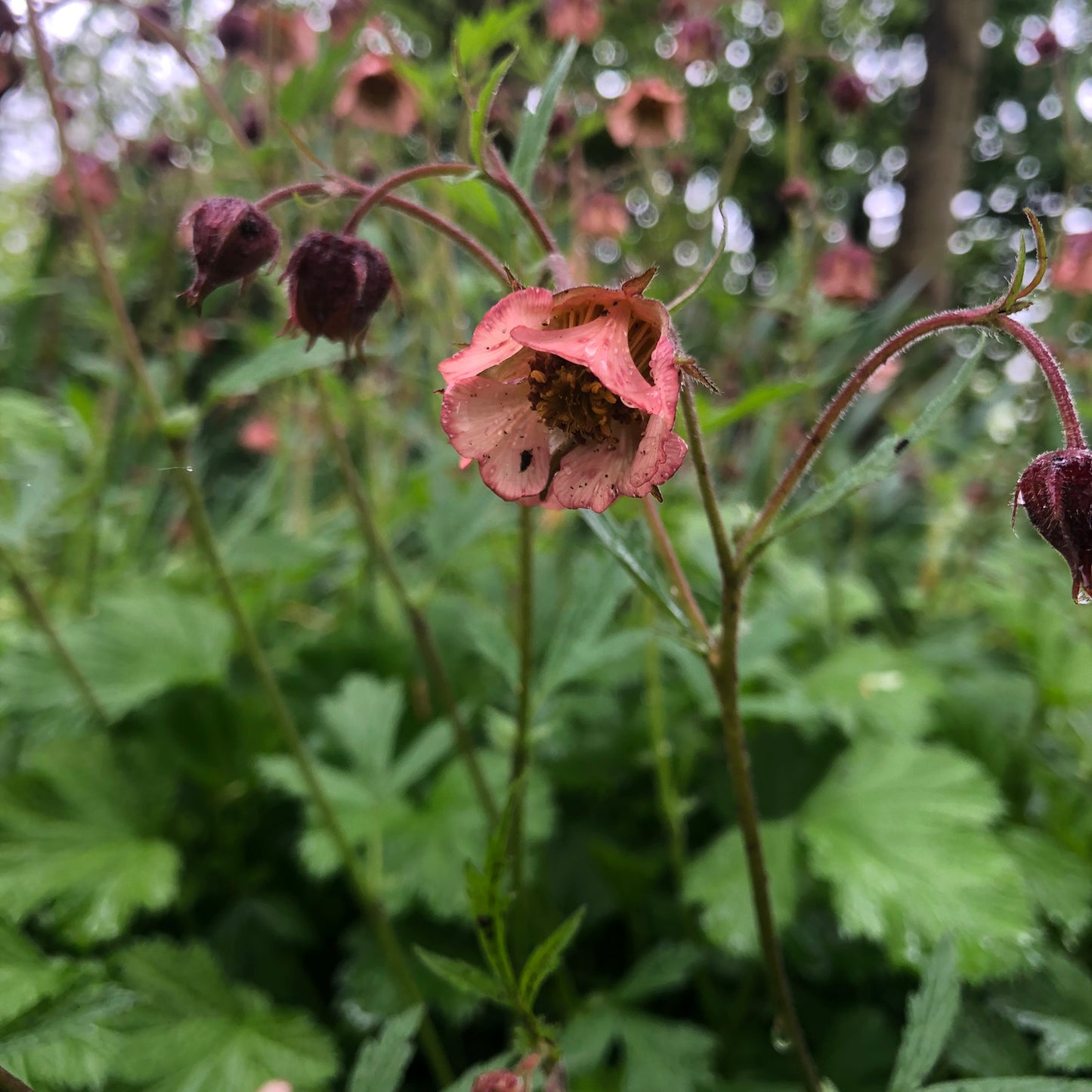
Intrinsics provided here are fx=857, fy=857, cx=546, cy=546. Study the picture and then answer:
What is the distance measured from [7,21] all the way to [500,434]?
731mm

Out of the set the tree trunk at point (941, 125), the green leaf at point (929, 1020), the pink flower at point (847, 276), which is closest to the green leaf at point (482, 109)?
the green leaf at point (929, 1020)

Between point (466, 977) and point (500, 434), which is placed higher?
point (500, 434)

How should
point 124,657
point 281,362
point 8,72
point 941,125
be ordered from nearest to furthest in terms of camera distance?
point 281,362
point 8,72
point 124,657
point 941,125

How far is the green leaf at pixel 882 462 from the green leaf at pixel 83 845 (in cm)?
85

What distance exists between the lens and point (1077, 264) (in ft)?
5.42

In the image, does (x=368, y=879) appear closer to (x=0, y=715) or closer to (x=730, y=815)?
(x=730, y=815)

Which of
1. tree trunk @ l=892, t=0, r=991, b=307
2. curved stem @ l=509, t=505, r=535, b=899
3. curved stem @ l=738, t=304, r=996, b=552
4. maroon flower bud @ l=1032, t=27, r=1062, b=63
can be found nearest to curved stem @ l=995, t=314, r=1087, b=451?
curved stem @ l=738, t=304, r=996, b=552

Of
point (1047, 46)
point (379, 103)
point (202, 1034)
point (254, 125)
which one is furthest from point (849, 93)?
point (202, 1034)

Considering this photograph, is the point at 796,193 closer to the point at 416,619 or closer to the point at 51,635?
the point at 416,619

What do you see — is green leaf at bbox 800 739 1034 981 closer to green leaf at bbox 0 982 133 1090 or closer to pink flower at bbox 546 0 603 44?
green leaf at bbox 0 982 133 1090

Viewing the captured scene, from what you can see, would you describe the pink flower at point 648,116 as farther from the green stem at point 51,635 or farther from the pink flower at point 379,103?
the green stem at point 51,635

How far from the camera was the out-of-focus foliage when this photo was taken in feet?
2.92

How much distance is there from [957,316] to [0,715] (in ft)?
4.49

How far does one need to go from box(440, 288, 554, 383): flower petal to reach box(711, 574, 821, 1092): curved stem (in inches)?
9.3
